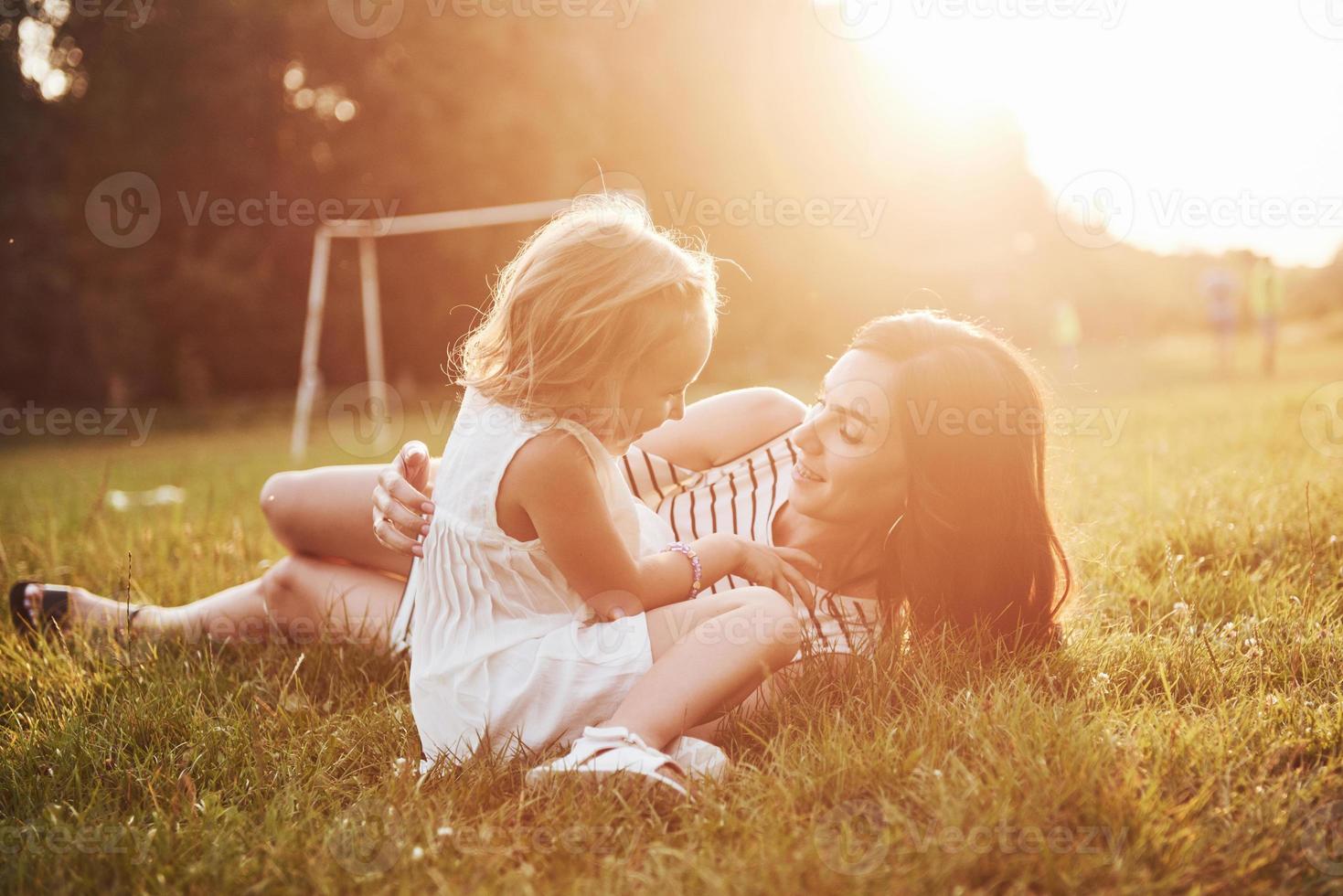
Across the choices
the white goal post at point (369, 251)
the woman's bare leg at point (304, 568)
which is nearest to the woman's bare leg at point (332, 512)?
the woman's bare leg at point (304, 568)

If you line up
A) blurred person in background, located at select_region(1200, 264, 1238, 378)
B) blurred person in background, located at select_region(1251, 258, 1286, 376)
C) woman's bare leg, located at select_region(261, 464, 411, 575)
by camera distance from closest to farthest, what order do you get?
woman's bare leg, located at select_region(261, 464, 411, 575) < blurred person in background, located at select_region(1251, 258, 1286, 376) < blurred person in background, located at select_region(1200, 264, 1238, 378)

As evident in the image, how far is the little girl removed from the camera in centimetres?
194

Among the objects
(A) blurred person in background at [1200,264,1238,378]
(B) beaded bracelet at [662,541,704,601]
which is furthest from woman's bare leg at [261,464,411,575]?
(A) blurred person in background at [1200,264,1238,378]

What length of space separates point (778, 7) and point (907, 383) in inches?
832

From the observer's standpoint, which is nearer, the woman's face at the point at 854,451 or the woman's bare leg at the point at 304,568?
the woman's face at the point at 854,451

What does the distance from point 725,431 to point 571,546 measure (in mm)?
966

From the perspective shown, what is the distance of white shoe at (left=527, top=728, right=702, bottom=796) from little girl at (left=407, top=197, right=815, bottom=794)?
61 mm

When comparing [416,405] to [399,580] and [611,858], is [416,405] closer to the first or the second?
[399,580]

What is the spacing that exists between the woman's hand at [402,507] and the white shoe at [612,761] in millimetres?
596

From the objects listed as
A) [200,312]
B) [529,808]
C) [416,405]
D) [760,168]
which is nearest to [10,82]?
[200,312]

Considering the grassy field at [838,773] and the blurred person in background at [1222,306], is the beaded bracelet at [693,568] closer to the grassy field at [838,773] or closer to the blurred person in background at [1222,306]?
the grassy field at [838,773]

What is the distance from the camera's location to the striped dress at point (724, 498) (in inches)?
96.7

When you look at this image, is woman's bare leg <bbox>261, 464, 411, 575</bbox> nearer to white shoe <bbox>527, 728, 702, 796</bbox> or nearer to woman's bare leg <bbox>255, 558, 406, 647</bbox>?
woman's bare leg <bbox>255, 558, 406, 647</bbox>

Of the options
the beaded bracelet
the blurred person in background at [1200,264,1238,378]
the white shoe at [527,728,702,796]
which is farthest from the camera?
the blurred person in background at [1200,264,1238,378]
